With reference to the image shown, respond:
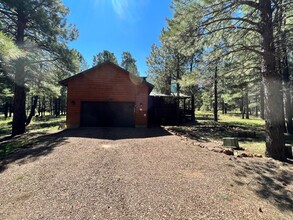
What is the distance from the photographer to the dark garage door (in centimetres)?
1588

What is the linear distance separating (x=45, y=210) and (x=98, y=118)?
12.5 meters

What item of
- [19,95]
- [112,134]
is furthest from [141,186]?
[19,95]

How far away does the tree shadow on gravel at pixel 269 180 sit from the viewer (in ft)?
14.4

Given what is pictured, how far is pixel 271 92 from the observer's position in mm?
7707

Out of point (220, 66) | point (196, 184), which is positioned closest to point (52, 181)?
point (196, 184)

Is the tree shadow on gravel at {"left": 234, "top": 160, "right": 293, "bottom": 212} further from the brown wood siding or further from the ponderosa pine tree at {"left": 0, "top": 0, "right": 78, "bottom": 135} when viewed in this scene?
the ponderosa pine tree at {"left": 0, "top": 0, "right": 78, "bottom": 135}

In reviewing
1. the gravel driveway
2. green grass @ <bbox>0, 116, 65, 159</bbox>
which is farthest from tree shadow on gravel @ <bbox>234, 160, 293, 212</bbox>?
green grass @ <bbox>0, 116, 65, 159</bbox>

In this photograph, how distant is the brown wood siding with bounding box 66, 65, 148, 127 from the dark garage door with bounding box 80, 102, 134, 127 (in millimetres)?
363

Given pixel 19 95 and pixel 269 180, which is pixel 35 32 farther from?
pixel 269 180

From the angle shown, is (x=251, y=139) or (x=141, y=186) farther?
(x=251, y=139)

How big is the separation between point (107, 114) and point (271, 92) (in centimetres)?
1147

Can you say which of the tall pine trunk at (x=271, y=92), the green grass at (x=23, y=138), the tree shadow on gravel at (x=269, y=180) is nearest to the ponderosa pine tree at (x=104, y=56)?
the green grass at (x=23, y=138)

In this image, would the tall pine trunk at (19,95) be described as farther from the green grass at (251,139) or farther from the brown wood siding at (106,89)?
the green grass at (251,139)

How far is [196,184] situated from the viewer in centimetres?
489
